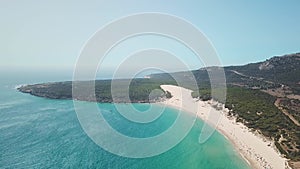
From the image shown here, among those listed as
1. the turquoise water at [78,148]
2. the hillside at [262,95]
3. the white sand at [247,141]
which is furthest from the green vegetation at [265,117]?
the turquoise water at [78,148]

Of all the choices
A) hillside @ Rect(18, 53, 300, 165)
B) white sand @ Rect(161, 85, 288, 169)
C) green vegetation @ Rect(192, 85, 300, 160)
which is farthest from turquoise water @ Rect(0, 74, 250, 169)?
hillside @ Rect(18, 53, 300, 165)

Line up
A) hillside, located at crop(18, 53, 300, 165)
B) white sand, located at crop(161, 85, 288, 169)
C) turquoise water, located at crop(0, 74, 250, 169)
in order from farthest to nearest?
hillside, located at crop(18, 53, 300, 165)
white sand, located at crop(161, 85, 288, 169)
turquoise water, located at crop(0, 74, 250, 169)

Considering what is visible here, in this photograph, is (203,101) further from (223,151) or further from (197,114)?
(223,151)

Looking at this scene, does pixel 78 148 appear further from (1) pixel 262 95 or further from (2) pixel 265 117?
(1) pixel 262 95

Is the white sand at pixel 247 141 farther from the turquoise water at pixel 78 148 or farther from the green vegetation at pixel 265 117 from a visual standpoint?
the turquoise water at pixel 78 148

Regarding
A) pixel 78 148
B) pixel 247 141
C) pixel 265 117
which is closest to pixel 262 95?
pixel 265 117

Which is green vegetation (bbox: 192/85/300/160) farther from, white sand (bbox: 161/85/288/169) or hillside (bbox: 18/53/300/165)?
white sand (bbox: 161/85/288/169)

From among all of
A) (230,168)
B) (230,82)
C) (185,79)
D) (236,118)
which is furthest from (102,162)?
(185,79)

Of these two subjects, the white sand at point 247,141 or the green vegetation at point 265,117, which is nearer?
the white sand at point 247,141
